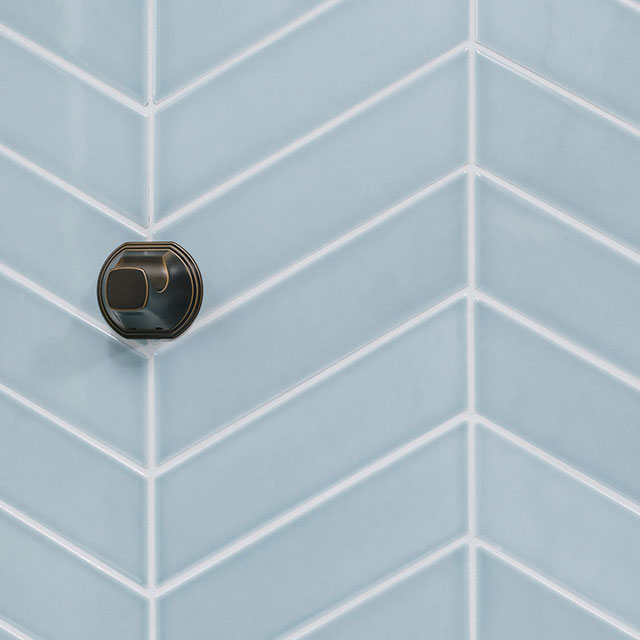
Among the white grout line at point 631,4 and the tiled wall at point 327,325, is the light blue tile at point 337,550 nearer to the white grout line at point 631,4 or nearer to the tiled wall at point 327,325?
the tiled wall at point 327,325

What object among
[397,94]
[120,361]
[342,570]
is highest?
[397,94]

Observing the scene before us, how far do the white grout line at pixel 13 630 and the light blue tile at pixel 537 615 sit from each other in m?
0.42

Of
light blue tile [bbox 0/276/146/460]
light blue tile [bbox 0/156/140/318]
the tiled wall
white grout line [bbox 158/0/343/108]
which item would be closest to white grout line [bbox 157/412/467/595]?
the tiled wall

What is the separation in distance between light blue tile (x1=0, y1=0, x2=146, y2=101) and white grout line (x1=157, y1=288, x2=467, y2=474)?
0.30 meters

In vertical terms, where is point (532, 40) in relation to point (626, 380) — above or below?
above

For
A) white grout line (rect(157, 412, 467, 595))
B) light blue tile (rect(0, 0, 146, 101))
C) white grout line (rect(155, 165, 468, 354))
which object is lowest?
white grout line (rect(157, 412, 467, 595))

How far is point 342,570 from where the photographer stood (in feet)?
2.20

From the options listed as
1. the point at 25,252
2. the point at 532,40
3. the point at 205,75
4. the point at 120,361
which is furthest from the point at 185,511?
the point at 532,40

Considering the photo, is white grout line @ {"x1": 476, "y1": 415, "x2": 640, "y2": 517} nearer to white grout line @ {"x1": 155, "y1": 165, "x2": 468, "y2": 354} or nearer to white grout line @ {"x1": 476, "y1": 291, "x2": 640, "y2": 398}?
white grout line @ {"x1": 476, "y1": 291, "x2": 640, "y2": 398}

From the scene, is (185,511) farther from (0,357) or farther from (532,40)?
(532,40)

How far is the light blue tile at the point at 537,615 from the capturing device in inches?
26.1

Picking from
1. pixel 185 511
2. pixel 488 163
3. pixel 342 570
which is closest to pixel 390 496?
pixel 342 570

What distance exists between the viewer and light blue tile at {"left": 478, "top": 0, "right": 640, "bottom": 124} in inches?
26.1

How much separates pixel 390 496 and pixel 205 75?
0.41 metres
